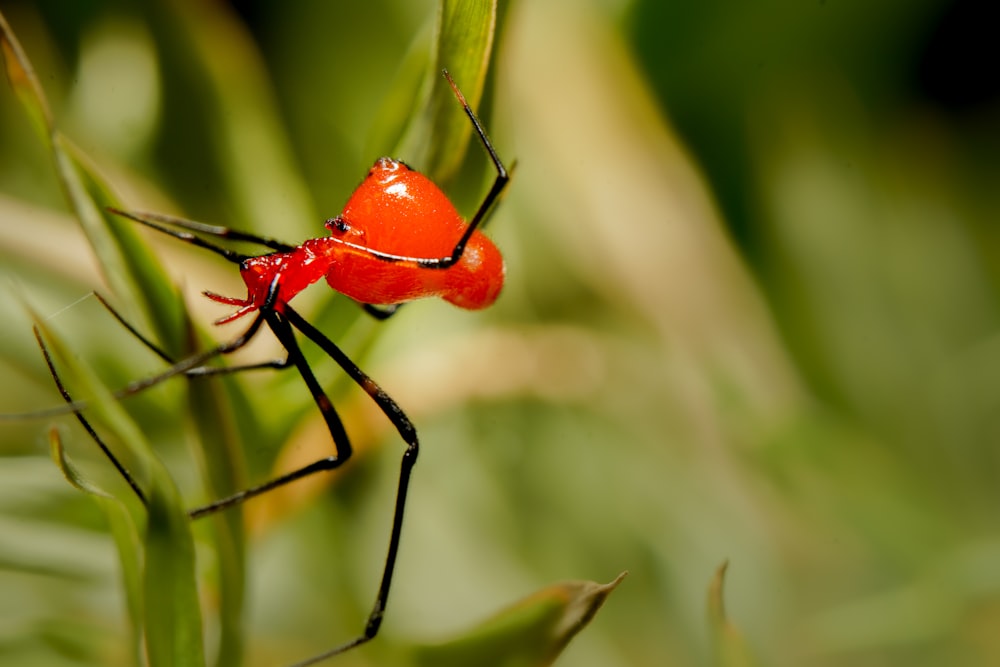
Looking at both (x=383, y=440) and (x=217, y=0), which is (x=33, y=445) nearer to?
(x=383, y=440)

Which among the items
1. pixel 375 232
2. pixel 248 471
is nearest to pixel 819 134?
pixel 375 232

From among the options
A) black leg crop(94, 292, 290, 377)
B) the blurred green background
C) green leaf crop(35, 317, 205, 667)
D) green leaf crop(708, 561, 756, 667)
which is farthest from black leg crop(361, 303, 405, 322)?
green leaf crop(708, 561, 756, 667)

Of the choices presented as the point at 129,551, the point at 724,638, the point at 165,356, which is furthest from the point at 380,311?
the point at 724,638

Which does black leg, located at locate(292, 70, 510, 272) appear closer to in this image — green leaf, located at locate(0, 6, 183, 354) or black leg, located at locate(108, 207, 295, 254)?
black leg, located at locate(108, 207, 295, 254)

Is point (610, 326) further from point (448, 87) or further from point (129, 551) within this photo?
point (129, 551)

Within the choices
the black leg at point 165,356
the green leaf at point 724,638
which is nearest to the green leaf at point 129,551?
the black leg at point 165,356

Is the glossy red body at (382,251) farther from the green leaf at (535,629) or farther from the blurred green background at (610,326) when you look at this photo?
the green leaf at (535,629)

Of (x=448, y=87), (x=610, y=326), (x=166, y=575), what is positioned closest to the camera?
(x=166, y=575)
